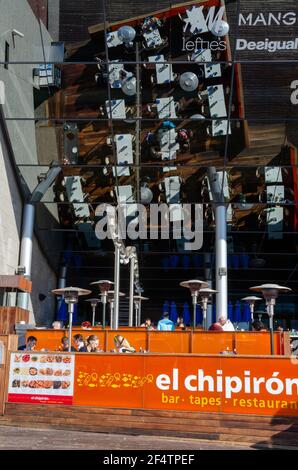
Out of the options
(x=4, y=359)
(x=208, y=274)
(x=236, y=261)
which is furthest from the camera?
(x=208, y=274)

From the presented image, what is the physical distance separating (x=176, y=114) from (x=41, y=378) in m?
15.7

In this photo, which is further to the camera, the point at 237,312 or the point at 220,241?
the point at 237,312

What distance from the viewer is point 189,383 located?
11.0 m

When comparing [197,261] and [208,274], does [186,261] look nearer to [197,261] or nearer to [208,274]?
[197,261]

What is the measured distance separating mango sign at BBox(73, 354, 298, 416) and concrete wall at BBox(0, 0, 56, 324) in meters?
15.1

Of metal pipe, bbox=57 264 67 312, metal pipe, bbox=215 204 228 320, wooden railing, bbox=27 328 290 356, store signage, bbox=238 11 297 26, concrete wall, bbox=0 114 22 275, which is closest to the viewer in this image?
wooden railing, bbox=27 328 290 356

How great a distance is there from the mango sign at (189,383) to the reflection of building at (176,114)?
15.4 m

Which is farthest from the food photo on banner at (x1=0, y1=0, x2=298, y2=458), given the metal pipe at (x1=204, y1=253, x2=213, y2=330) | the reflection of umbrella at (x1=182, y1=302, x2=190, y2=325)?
the reflection of umbrella at (x1=182, y1=302, x2=190, y2=325)

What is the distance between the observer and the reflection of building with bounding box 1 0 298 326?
2342 cm

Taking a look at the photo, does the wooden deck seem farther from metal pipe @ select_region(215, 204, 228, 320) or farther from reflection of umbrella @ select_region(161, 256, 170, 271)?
reflection of umbrella @ select_region(161, 256, 170, 271)

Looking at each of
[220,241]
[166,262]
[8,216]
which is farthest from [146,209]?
[8,216]

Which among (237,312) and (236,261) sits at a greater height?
(236,261)

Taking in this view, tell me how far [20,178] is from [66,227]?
5.12m

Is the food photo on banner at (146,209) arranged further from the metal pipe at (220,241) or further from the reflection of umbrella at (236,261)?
the reflection of umbrella at (236,261)
